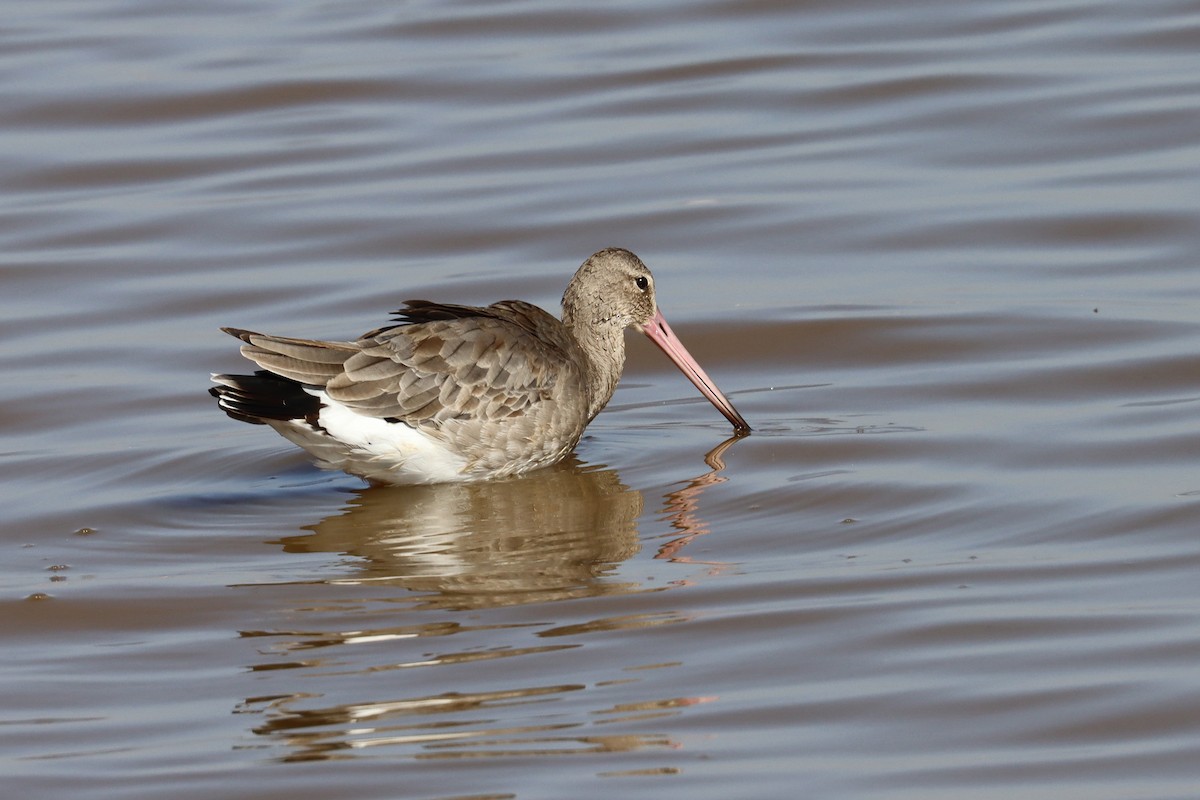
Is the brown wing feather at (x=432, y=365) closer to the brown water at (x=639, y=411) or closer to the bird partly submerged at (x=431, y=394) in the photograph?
the bird partly submerged at (x=431, y=394)

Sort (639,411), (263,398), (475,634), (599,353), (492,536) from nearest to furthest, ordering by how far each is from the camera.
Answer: (475,634) < (492,536) < (263,398) < (599,353) < (639,411)

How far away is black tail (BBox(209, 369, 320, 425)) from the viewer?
24.4 ft

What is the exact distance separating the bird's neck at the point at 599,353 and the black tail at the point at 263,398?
1.38 metres

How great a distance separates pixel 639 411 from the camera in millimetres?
9102

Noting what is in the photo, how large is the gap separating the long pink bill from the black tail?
195 cm

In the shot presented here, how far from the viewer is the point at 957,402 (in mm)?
8547

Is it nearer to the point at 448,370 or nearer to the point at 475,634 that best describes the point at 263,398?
the point at 448,370

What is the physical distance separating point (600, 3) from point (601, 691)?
11.6 metres

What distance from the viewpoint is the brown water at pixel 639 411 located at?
17.3 ft

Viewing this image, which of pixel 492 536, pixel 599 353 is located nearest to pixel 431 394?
pixel 492 536

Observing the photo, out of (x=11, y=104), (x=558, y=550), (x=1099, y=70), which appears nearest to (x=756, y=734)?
(x=558, y=550)

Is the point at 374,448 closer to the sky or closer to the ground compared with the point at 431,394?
closer to the ground

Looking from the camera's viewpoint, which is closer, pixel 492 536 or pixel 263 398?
pixel 492 536

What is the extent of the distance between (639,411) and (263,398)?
221cm
